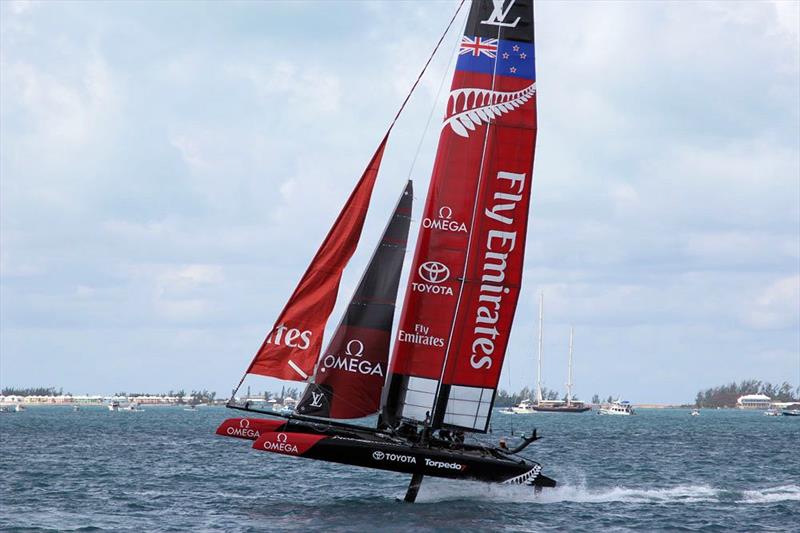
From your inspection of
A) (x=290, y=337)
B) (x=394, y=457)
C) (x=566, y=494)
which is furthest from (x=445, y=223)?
(x=566, y=494)

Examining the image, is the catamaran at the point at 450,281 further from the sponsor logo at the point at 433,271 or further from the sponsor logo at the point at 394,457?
the sponsor logo at the point at 394,457

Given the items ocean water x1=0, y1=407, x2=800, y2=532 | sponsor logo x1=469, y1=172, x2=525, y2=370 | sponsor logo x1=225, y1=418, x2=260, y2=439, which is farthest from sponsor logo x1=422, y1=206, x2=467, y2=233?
ocean water x1=0, y1=407, x2=800, y2=532

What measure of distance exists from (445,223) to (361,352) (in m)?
4.02

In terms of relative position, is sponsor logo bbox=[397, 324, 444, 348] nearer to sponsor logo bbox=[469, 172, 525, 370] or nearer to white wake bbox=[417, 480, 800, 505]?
sponsor logo bbox=[469, 172, 525, 370]

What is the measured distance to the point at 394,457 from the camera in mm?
26828

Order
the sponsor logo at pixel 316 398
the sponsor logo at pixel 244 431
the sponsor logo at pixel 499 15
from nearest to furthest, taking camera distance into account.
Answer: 1. the sponsor logo at pixel 244 431
2. the sponsor logo at pixel 316 398
3. the sponsor logo at pixel 499 15

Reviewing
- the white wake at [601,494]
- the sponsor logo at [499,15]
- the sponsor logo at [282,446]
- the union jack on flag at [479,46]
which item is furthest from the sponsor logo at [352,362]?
the sponsor logo at [499,15]

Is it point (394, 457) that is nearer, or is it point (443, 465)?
point (394, 457)

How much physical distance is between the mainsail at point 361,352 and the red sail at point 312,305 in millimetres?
686

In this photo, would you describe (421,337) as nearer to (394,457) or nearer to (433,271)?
(433,271)

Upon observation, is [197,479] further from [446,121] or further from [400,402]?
[446,121]

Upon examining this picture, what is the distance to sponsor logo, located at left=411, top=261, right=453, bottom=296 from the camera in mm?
28688

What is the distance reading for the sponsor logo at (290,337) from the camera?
27953mm

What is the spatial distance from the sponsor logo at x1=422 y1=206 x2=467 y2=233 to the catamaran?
3 centimetres
